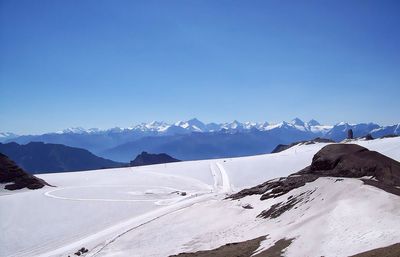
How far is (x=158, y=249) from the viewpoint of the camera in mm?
36156

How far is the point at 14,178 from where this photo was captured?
81750 millimetres

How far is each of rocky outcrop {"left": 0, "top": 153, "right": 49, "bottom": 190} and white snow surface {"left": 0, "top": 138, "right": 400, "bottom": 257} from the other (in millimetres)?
2819

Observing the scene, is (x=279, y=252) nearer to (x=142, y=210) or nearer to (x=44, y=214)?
(x=142, y=210)

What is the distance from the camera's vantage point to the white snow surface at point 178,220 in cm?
2589

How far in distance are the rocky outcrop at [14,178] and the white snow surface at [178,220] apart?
2819 mm

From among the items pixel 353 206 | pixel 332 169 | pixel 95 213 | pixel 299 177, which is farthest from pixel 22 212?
pixel 353 206

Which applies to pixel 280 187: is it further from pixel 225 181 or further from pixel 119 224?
pixel 225 181

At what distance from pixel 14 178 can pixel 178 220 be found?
166 ft

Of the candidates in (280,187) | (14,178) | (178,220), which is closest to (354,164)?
(280,187)

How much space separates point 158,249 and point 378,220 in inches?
757

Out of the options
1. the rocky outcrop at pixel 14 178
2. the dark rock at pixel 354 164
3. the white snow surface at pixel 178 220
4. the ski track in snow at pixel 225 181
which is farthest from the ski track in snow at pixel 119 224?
the dark rock at pixel 354 164

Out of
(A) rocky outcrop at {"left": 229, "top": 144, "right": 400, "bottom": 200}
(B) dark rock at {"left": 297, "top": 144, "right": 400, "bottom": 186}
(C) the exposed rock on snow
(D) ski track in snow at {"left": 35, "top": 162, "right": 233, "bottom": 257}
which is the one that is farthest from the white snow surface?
(B) dark rock at {"left": 297, "top": 144, "right": 400, "bottom": 186}

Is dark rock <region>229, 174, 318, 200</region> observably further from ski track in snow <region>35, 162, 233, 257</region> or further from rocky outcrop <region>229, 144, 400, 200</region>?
ski track in snow <region>35, 162, 233, 257</region>

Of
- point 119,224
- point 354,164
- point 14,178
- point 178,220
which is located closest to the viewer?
point 354,164
